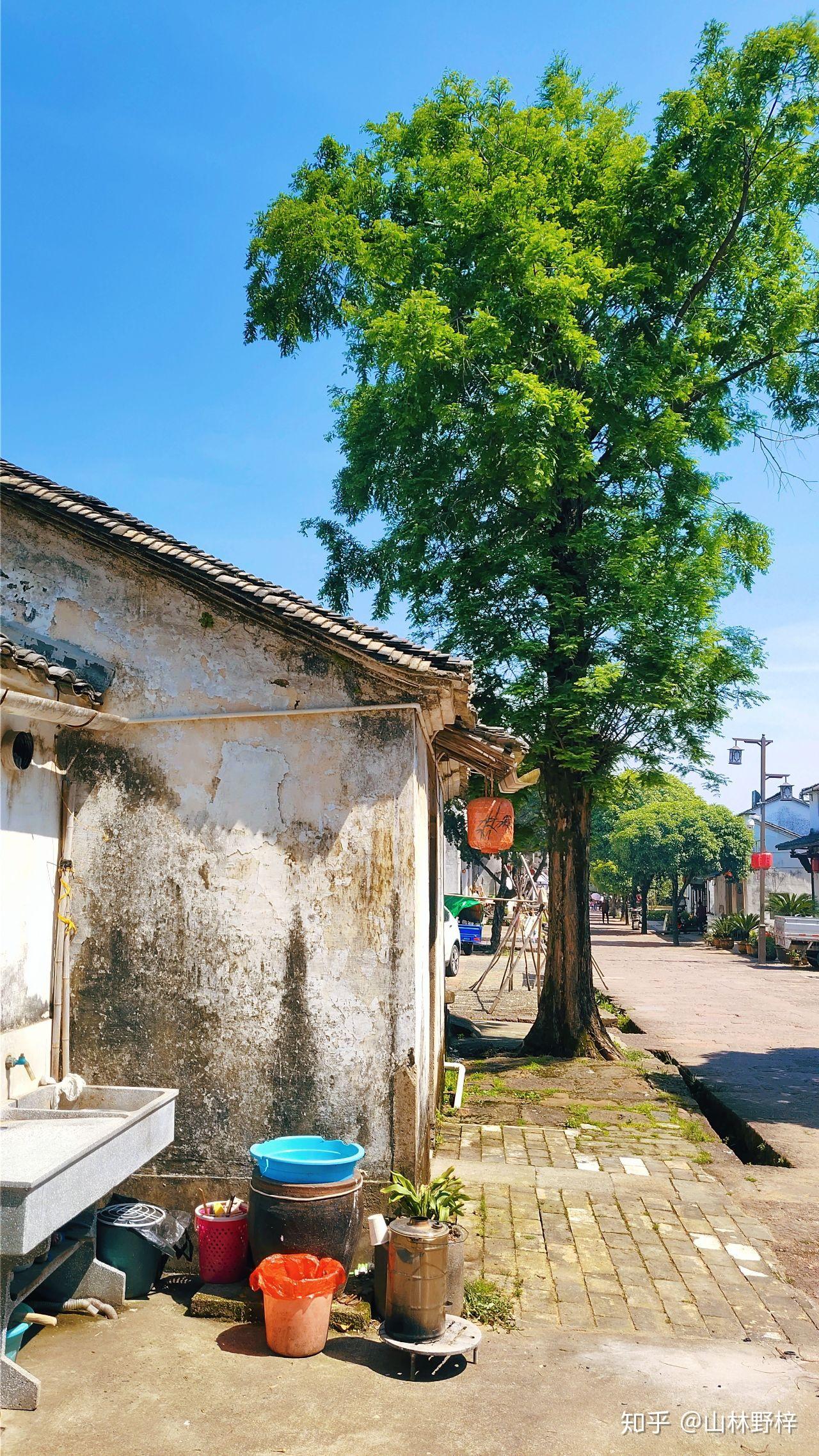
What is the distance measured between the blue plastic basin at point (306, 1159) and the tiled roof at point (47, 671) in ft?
10.2

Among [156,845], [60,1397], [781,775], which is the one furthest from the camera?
[781,775]

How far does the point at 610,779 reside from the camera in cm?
1434

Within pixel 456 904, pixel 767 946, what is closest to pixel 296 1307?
pixel 456 904

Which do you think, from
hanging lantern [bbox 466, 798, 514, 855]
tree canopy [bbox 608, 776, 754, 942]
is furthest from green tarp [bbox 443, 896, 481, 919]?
tree canopy [bbox 608, 776, 754, 942]

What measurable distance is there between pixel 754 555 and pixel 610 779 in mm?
4211

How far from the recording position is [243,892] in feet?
22.4

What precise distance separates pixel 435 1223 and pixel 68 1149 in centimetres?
Answer: 211

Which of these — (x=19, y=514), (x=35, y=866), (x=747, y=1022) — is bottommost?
(x=747, y=1022)

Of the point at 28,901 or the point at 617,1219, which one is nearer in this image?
the point at 28,901

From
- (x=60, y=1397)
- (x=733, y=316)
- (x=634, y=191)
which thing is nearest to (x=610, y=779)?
(x=733, y=316)

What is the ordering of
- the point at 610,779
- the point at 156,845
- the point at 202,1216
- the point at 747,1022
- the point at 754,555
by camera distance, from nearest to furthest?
1. the point at 202,1216
2. the point at 156,845
3. the point at 610,779
4. the point at 754,555
5. the point at 747,1022

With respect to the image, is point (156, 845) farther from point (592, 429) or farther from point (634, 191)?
point (634, 191)

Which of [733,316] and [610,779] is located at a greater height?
[733,316]

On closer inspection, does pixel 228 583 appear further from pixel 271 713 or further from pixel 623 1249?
pixel 623 1249
